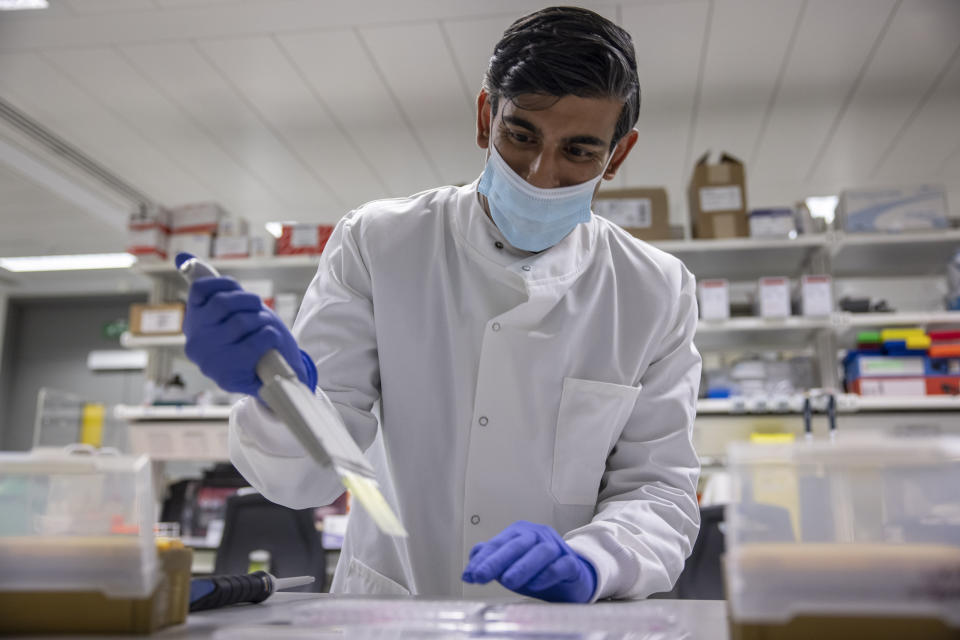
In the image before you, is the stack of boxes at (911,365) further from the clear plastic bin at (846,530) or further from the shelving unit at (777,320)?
the clear plastic bin at (846,530)

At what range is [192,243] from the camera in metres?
4.03

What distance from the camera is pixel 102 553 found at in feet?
1.82

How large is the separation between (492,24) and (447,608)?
2.95 metres

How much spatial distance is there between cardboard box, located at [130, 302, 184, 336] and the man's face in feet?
10.1

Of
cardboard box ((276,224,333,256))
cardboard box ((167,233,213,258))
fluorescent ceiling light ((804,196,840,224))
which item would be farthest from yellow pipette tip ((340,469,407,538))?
fluorescent ceiling light ((804,196,840,224))

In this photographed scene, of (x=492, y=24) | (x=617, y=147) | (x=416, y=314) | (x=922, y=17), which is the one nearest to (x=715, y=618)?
(x=416, y=314)

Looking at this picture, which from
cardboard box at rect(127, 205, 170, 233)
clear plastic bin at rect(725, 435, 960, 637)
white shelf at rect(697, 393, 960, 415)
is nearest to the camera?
clear plastic bin at rect(725, 435, 960, 637)

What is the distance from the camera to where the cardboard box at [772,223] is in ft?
11.8

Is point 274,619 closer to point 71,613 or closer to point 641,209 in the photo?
point 71,613

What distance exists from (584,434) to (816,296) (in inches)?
107

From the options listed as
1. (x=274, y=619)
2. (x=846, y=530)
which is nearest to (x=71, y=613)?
(x=274, y=619)

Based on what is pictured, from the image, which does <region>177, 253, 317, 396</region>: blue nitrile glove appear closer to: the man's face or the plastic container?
the plastic container

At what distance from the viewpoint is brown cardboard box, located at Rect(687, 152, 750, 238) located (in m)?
3.62

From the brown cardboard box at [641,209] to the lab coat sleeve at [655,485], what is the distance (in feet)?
Answer: 7.73
